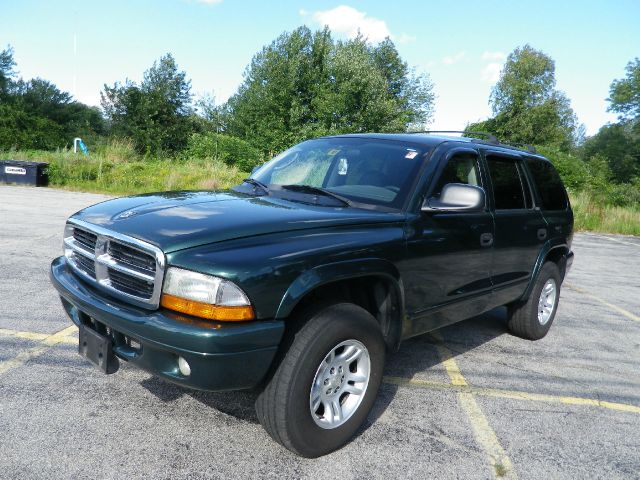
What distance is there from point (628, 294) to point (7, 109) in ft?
169

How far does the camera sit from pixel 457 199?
3.18 m

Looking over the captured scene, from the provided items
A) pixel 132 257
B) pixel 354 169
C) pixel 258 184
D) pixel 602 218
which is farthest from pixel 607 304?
pixel 602 218

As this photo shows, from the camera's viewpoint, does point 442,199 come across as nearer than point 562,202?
Yes

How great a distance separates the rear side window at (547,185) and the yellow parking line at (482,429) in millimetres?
1883

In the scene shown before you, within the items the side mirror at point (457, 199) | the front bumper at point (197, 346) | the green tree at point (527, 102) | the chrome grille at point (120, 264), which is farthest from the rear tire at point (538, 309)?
the green tree at point (527, 102)

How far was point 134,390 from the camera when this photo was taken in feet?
10.9

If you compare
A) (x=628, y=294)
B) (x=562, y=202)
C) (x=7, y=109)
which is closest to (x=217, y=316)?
(x=562, y=202)

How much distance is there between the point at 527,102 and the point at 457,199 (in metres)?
58.3

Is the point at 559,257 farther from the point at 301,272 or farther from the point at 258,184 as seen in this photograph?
the point at 301,272

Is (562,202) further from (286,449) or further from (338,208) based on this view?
(286,449)

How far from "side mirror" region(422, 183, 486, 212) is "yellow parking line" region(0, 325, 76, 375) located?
3042 mm

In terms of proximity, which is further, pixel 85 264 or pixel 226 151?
pixel 226 151

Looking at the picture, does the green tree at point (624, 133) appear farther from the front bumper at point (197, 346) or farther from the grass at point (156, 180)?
the front bumper at point (197, 346)

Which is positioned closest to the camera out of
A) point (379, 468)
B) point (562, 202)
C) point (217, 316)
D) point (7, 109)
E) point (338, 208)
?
point (217, 316)
